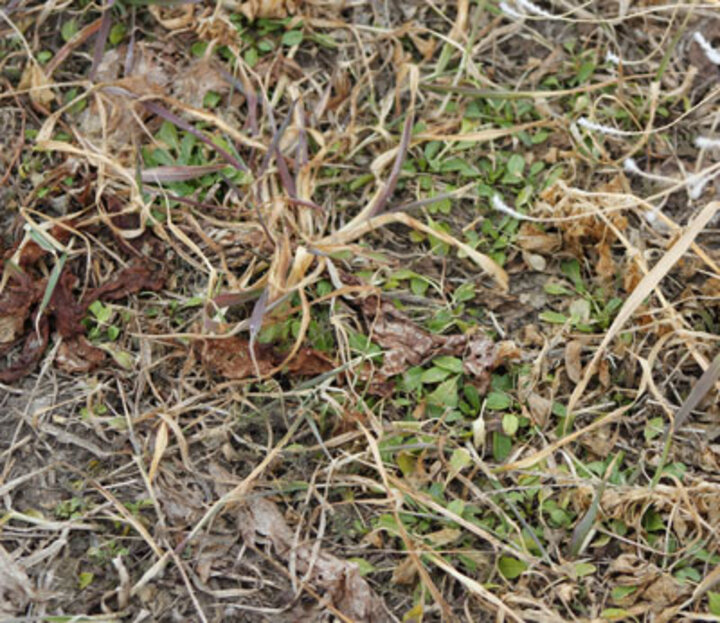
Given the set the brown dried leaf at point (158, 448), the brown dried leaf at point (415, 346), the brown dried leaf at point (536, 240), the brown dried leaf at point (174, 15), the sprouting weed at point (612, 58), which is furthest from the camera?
the brown dried leaf at point (174, 15)

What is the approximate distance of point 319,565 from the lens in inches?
69.0

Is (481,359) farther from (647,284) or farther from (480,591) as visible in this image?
(480,591)

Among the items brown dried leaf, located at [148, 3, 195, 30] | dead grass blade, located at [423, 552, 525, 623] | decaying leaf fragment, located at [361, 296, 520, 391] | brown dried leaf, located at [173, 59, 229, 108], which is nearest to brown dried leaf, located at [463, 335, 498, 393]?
decaying leaf fragment, located at [361, 296, 520, 391]

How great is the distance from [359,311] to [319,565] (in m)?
0.56

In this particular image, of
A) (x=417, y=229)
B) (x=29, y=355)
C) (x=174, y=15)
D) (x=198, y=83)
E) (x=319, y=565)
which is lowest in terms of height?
(x=319, y=565)

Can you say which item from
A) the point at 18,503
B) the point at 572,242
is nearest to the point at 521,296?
the point at 572,242

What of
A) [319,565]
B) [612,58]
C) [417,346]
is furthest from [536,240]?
[319,565]

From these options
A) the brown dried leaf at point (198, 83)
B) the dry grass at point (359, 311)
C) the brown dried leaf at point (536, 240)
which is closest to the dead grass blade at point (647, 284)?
the dry grass at point (359, 311)

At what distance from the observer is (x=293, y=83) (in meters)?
2.25

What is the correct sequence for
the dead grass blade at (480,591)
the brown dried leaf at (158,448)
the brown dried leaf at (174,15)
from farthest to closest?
the brown dried leaf at (174,15)
the brown dried leaf at (158,448)
the dead grass blade at (480,591)

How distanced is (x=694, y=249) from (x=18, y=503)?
150 cm

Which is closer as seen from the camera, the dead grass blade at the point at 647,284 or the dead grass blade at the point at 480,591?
the dead grass blade at the point at 480,591

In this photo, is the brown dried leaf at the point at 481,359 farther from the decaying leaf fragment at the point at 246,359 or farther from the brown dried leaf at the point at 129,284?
the brown dried leaf at the point at 129,284

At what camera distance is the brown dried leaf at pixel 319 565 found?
1.72 meters
